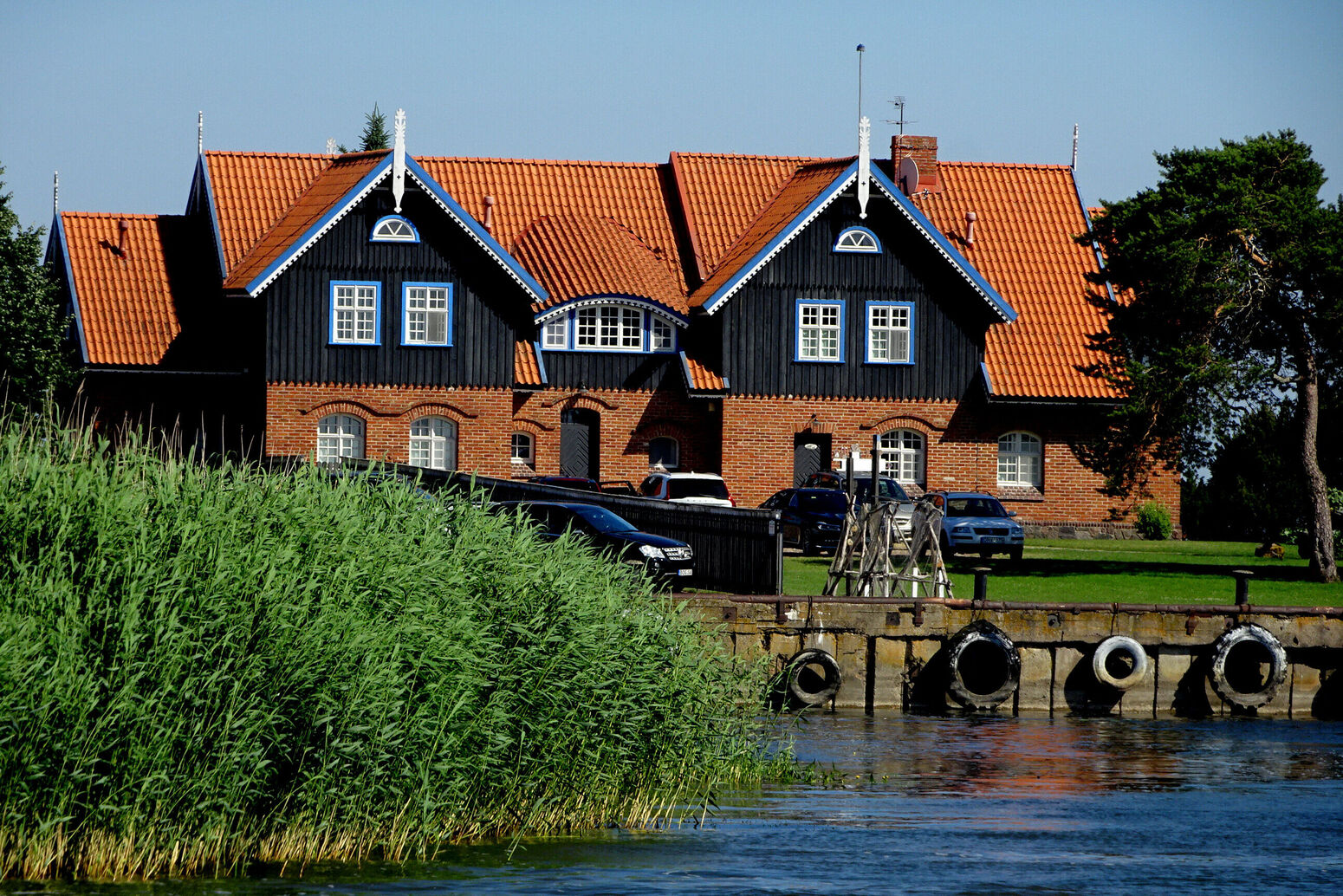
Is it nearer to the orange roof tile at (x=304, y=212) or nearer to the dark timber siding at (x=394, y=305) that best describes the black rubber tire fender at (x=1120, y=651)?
the dark timber siding at (x=394, y=305)

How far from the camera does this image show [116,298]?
4444 centimetres

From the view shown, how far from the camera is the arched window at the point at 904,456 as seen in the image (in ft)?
148

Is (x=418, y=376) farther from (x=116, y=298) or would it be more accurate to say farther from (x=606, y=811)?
(x=606, y=811)

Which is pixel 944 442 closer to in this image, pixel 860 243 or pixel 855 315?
pixel 855 315

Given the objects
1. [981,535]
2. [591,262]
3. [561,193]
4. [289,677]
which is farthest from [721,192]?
[289,677]

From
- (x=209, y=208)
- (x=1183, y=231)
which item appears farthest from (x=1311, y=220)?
(x=209, y=208)

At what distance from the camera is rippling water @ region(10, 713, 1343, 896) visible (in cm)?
1464

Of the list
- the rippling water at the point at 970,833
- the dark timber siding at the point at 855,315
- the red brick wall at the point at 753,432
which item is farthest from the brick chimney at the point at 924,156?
the rippling water at the point at 970,833

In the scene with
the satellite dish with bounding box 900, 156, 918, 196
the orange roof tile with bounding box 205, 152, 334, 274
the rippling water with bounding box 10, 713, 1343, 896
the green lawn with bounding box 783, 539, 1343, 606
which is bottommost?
the rippling water with bounding box 10, 713, 1343, 896

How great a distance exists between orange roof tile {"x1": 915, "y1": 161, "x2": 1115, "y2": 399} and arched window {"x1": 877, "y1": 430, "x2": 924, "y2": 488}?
2.36m

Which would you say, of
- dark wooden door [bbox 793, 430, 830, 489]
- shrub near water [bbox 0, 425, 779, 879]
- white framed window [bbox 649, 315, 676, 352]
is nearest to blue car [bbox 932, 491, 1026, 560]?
dark wooden door [bbox 793, 430, 830, 489]

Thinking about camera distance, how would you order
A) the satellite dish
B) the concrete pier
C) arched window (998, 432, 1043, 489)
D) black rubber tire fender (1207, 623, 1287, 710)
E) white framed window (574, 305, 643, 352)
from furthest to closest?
the satellite dish, arched window (998, 432, 1043, 489), white framed window (574, 305, 643, 352), black rubber tire fender (1207, 623, 1287, 710), the concrete pier

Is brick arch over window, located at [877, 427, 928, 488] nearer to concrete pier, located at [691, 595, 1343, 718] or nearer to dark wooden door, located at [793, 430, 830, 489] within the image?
dark wooden door, located at [793, 430, 830, 489]

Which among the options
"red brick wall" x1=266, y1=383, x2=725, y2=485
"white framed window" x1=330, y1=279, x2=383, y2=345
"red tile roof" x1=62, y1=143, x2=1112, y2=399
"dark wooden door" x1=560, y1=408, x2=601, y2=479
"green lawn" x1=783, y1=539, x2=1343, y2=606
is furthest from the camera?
"dark wooden door" x1=560, y1=408, x2=601, y2=479
